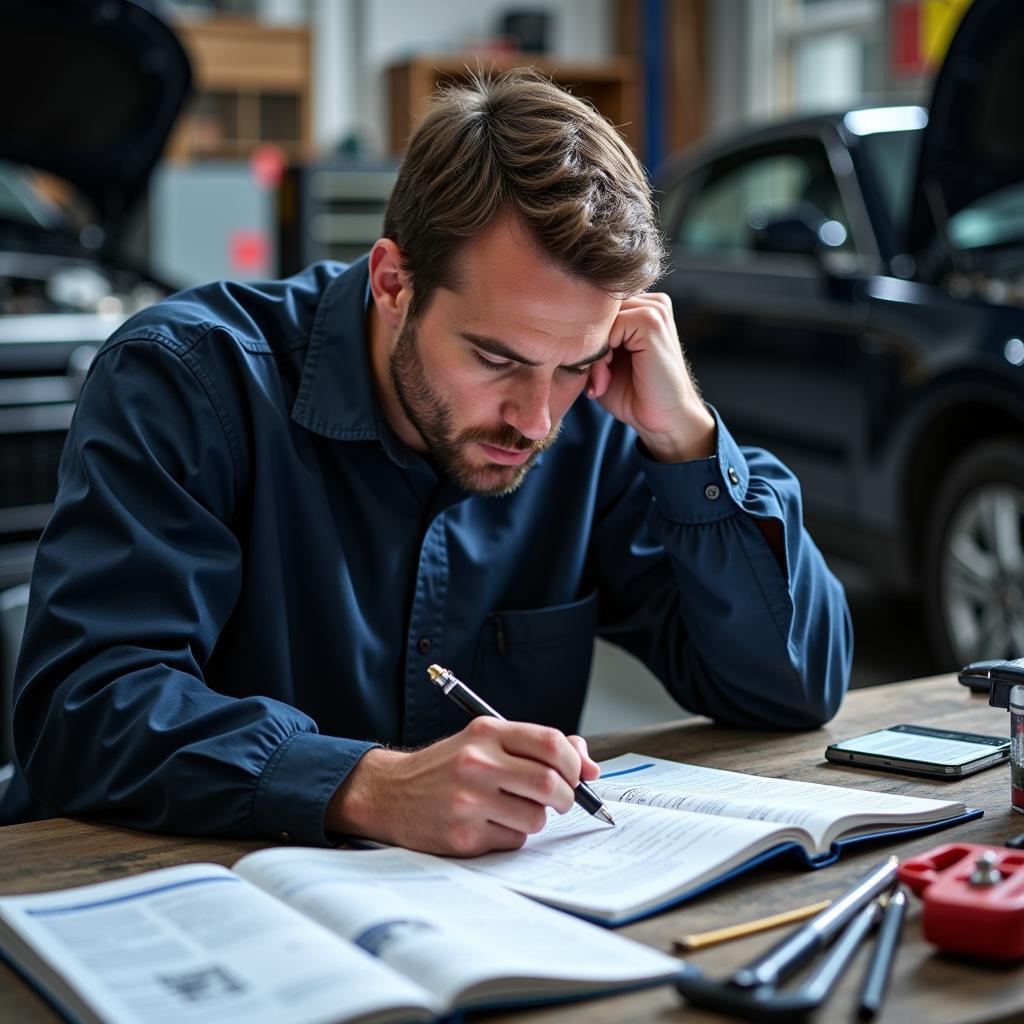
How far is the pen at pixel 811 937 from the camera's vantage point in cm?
83

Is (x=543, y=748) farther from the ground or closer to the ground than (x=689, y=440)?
closer to the ground

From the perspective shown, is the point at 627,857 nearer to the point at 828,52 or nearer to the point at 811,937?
the point at 811,937

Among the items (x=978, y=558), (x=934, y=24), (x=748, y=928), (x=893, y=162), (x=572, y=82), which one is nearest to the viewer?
(x=748, y=928)

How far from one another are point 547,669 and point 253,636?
13.3 inches

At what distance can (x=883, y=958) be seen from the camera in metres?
0.87

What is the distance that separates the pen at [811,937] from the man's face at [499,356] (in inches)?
22.5

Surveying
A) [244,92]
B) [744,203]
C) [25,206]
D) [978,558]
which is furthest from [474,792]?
[244,92]

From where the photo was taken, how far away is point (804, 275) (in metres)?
4.00

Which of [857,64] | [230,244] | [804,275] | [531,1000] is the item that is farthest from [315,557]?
[857,64]

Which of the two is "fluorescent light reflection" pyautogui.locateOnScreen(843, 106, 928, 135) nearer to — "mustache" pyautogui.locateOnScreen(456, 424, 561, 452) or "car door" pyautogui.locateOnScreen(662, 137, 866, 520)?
"car door" pyautogui.locateOnScreen(662, 137, 866, 520)

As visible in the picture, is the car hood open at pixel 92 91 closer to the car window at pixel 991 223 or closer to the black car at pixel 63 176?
the black car at pixel 63 176

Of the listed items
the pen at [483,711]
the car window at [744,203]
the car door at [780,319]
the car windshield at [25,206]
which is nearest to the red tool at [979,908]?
the pen at [483,711]

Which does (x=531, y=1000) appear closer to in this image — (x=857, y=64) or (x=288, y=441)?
(x=288, y=441)

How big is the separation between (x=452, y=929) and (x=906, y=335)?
9.50 ft
